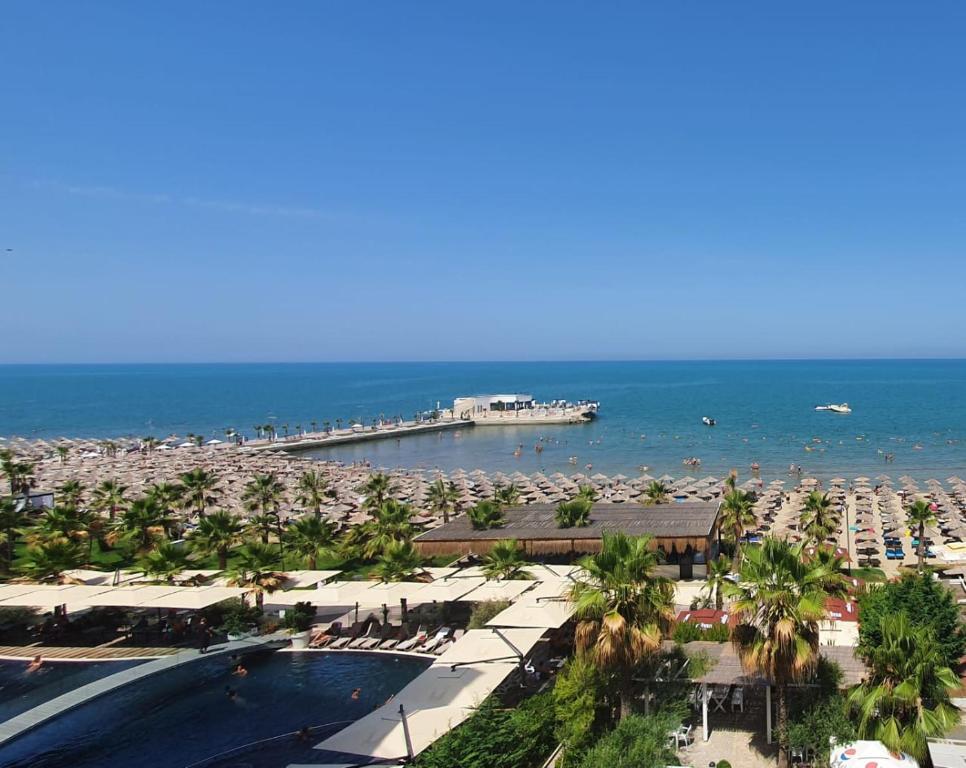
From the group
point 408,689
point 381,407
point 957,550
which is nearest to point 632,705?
point 408,689

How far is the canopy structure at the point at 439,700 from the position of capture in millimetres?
13967

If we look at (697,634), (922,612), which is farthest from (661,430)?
(922,612)

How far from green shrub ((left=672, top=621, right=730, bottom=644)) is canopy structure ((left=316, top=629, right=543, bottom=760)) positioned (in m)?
3.56

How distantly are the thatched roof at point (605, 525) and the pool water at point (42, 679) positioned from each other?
41.1 feet

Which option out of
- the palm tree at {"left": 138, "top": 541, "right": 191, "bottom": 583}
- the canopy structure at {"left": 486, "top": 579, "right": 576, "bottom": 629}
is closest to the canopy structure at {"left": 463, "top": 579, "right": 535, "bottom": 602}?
the canopy structure at {"left": 486, "top": 579, "right": 576, "bottom": 629}

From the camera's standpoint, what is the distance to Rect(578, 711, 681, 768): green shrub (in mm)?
12922

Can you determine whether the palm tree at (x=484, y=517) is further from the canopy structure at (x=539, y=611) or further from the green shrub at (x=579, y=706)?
the green shrub at (x=579, y=706)

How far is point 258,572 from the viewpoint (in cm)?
2492

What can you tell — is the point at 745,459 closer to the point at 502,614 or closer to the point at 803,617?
the point at 502,614

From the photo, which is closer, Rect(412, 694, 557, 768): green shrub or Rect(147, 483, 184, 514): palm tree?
Rect(412, 694, 557, 768): green shrub

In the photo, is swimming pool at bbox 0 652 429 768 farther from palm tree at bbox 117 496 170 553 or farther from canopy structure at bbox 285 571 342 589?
palm tree at bbox 117 496 170 553

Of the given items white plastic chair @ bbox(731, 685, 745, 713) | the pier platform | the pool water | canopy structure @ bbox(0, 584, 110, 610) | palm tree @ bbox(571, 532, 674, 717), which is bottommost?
the pier platform

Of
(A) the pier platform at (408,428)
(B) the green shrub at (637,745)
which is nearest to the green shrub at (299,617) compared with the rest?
(B) the green shrub at (637,745)

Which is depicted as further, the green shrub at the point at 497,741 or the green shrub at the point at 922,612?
the green shrub at the point at 922,612
